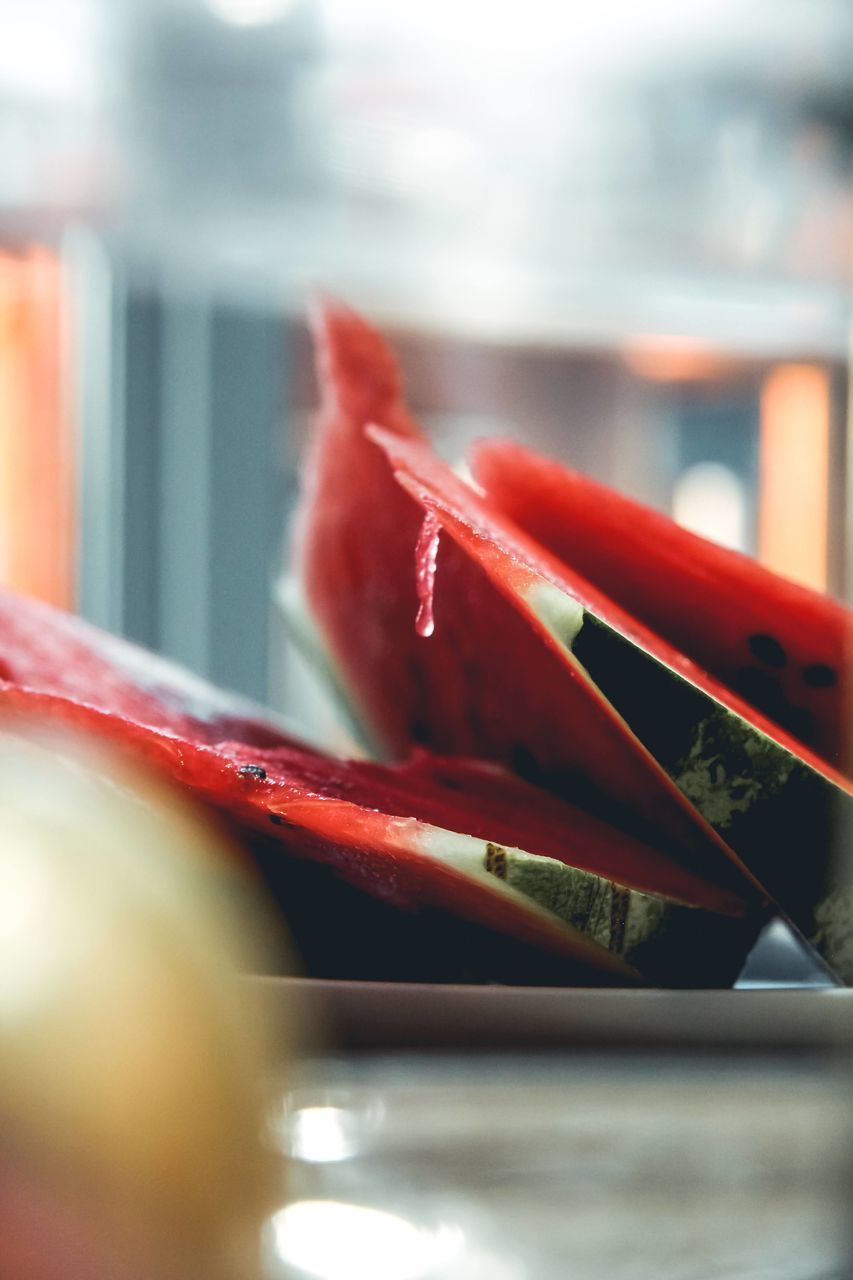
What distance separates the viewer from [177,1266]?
0.18m

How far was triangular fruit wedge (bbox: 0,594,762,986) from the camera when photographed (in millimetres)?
183

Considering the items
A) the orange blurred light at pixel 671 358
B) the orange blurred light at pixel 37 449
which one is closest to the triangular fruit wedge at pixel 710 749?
the orange blurred light at pixel 37 449

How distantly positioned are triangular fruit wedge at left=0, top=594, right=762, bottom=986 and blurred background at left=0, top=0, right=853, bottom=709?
1.84 meters

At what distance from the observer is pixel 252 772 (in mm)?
188

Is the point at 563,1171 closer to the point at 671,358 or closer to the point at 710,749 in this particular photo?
the point at 710,749

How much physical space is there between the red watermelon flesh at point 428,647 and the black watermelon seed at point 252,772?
0.04 metres

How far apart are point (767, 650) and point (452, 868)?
86mm

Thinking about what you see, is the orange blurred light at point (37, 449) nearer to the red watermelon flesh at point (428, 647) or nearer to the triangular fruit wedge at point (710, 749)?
the red watermelon flesh at point (428, 647)

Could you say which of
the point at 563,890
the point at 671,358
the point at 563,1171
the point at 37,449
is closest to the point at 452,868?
the point at 563,890

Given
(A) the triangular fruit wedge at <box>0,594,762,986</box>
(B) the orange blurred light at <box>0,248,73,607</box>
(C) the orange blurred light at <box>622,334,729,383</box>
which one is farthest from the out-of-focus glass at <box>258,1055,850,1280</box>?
(C) the orange blurred light at <box>622,334,729,383</box>

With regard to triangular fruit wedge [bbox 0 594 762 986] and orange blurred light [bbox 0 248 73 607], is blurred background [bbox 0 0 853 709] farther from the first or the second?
triangular fruit wedge [bbox 0 594 762 986]

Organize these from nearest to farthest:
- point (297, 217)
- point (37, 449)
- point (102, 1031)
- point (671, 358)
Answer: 1. point (102, 1031)
2. point (37, 449)
3. point (297, 217)
4. point (671, 358)

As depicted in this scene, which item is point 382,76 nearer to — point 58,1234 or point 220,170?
point 220,170

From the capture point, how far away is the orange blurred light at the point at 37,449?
194 cm
